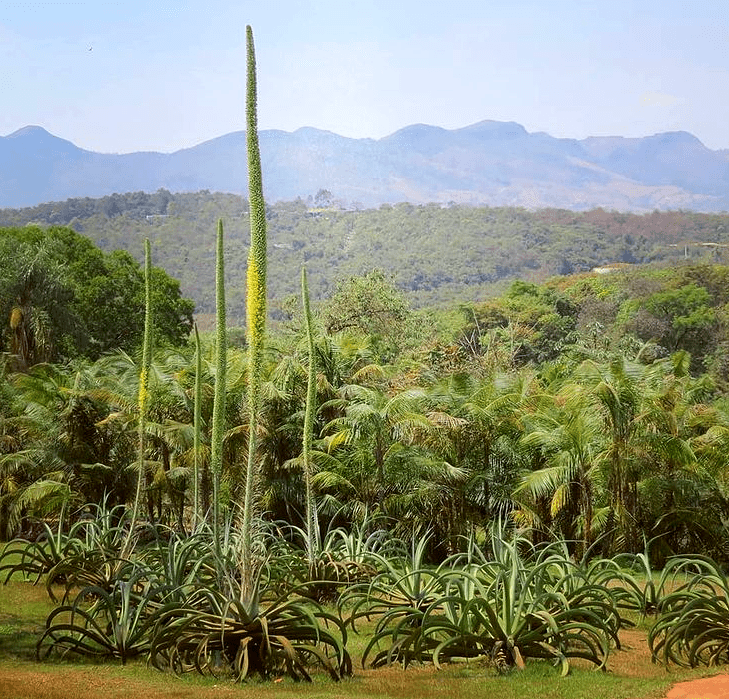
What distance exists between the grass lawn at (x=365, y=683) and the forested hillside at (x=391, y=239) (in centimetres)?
4786

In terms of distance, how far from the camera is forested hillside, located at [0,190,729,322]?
2532 inches

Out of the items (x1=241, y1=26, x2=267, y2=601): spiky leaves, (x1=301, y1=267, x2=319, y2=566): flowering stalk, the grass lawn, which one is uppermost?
(x1=241, y1=26, x2=267, y2=601): spiky leaves

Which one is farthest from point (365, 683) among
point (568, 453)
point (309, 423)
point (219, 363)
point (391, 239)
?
point (391, 239)

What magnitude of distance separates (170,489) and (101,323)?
14.1 meters

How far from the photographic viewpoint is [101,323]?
96.1 feet

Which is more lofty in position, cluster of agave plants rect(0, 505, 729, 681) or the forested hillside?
the forested hillside

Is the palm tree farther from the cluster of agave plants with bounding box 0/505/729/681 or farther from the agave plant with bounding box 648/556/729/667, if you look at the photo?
the agave plant with bounding box 648/556/729/667

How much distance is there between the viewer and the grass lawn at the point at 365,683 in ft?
21.0

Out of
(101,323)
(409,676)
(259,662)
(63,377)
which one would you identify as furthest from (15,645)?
(101,323)

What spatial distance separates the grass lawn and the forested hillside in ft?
157

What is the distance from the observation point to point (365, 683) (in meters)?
7.26

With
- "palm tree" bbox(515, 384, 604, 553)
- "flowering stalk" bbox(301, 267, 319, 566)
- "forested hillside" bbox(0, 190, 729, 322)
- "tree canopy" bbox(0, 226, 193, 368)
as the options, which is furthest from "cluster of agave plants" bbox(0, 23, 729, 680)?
"forested hillside" bbox(0, 190, 729, 322)

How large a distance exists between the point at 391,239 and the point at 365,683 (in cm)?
7708

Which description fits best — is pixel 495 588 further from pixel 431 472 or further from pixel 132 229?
pixel 132 229
